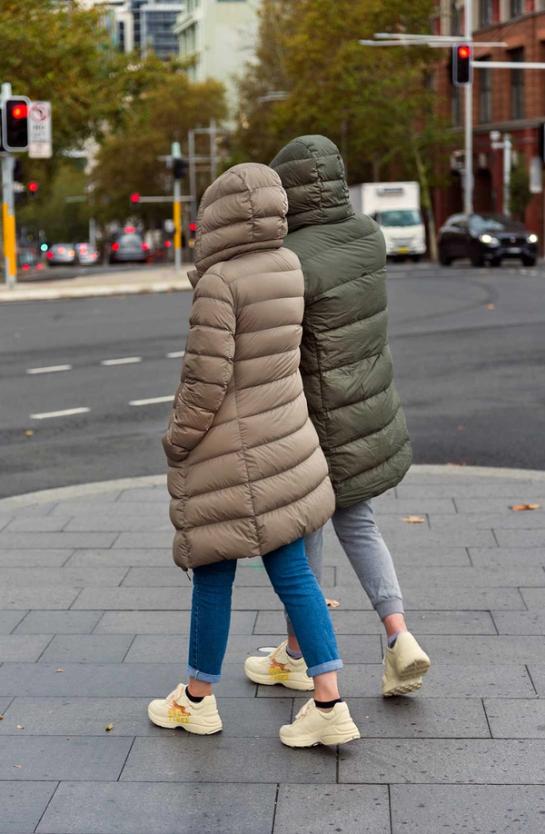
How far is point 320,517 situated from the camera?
4555 millimetres

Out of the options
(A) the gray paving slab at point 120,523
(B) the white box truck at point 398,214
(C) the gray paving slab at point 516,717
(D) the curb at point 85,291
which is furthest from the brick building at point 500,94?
(C) the gray paving slab at point 516,717

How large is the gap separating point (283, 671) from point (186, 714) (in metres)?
0.51

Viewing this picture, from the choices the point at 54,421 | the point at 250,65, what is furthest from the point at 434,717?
the point at 250,65

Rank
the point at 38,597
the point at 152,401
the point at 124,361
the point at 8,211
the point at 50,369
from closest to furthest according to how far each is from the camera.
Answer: the point at 38,597 < the point at 152,401 < the point at 50,369 < the point at 124,361 < the point at 8,211

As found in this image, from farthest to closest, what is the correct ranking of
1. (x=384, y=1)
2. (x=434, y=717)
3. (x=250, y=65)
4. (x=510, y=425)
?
(x=250, y=65) → (x=384, y=1) → (x=510, y=425) → (x=434, y=717)

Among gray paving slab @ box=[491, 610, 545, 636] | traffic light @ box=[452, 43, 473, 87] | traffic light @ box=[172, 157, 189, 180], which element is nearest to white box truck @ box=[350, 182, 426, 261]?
traffic light @ box=[172, 157, 189, 180]

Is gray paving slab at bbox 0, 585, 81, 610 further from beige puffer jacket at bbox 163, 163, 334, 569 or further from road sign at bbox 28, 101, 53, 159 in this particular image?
road sign at bbox 28, 101, 53, 159

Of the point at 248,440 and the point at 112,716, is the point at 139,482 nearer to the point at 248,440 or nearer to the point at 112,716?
the point at 112,716

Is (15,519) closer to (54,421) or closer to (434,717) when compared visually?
(434,717)

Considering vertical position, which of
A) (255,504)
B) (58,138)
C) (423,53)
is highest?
(423,53)

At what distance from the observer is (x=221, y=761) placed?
4375mm

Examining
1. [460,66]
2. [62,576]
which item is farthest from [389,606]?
[460,66]

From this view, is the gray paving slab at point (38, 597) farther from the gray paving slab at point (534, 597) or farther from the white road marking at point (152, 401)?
the white road marking at point (152, 401)

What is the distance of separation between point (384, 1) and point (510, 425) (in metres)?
52.7
